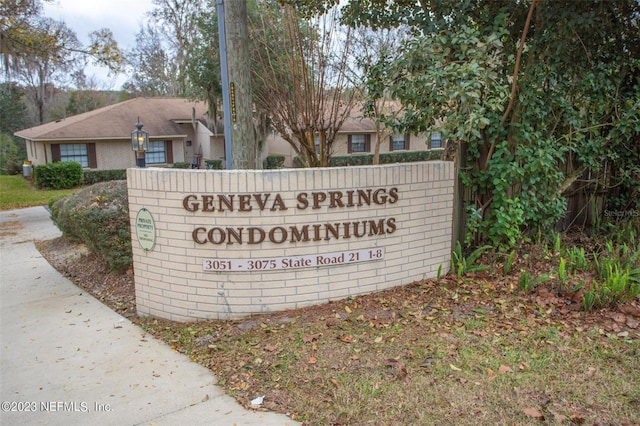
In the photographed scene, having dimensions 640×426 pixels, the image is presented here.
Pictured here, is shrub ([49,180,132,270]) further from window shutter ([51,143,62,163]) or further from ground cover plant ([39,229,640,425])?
window shutter ([51,143,62,163])

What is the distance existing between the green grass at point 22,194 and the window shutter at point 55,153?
5.03 feet

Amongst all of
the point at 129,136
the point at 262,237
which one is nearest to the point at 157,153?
the point at 129,136

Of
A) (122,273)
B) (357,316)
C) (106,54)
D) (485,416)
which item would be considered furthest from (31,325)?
(106,54)

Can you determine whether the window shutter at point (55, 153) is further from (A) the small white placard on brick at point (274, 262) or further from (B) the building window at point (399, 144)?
(A) the small white placard on brick at point (274, 262)

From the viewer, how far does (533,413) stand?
3.63m

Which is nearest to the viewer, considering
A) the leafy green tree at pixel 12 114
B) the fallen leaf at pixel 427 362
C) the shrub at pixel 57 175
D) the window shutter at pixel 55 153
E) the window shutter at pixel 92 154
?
the fallen leaf at pixel 427 362

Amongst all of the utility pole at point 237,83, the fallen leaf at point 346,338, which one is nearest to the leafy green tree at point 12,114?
the utility pole at point 237,83

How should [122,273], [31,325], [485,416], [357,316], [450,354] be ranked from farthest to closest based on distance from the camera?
1. [122,273]
2. [31,325]
3. [357,316]
4. [450,354]
5. [485,416]

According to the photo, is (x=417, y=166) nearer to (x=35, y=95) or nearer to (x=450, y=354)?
(x=450, y=354)

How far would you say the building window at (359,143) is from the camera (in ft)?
107

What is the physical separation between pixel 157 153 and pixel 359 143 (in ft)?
42.3

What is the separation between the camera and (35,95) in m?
40.2

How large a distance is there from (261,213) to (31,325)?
123 inches

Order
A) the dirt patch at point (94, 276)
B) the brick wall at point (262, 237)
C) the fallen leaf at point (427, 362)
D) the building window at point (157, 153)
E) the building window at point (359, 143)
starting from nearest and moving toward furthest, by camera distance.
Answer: the fallen leaf at point (427, 362) → the brick wall at point (262, 237) → the dirt patch at point (94, 276) → the building window at point (157, 153) → the building window at point (359, 143)
